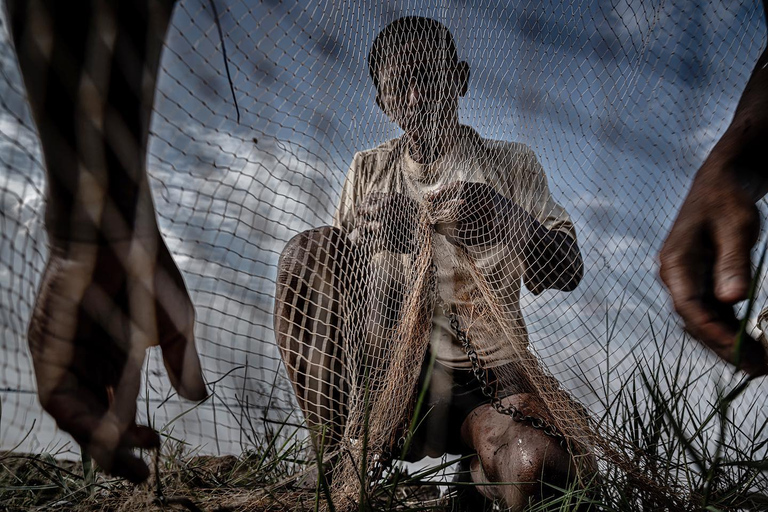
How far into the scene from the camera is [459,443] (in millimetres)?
1514

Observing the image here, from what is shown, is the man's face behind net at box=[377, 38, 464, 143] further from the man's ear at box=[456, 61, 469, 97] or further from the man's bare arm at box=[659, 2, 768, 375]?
the man's bare arm at box=[659, 2, 768, 375]

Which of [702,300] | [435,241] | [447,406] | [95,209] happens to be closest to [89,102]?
[95,209]

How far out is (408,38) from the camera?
1.43m

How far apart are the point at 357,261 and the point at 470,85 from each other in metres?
0.62

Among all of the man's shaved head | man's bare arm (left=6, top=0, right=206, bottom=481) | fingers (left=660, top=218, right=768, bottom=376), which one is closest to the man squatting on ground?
the man's shaved head

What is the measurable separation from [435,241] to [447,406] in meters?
0.46

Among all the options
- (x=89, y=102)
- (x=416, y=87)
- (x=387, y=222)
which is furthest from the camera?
(x=416, y=87)

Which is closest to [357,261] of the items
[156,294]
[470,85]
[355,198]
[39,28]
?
[355,198]

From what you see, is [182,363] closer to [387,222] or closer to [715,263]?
[715,263]

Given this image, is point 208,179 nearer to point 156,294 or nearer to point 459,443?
point 156,294

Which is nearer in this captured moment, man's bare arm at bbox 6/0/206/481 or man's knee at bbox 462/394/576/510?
man's bare arm at bbox 6/0/206/481

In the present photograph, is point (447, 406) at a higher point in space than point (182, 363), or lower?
lower

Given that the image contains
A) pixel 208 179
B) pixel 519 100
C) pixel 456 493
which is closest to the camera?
pixel 208 179

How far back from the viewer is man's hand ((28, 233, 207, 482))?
17.9 inches
